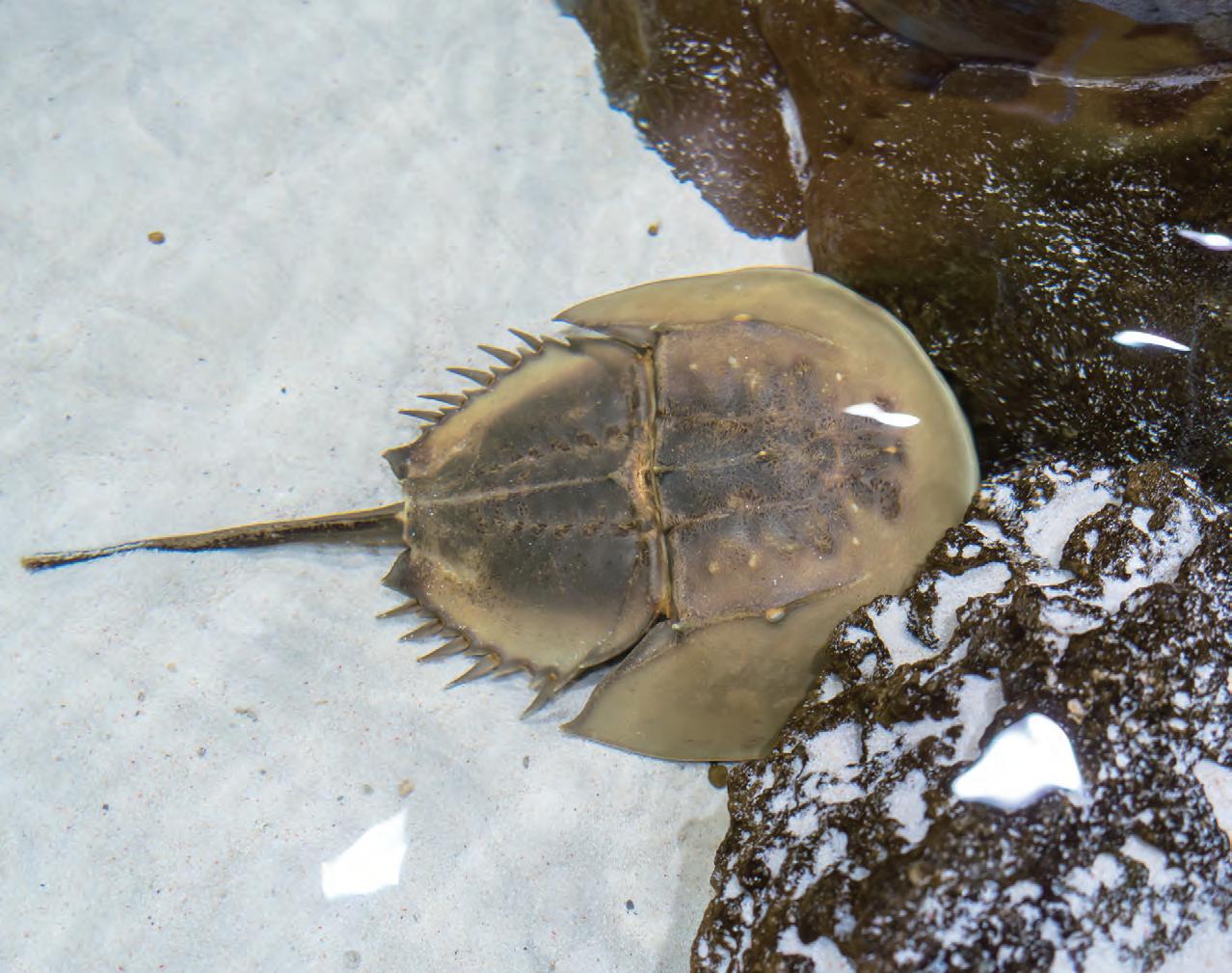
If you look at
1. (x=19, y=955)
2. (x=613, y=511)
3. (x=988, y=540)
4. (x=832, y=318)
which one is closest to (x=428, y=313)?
(x=613, y=511)

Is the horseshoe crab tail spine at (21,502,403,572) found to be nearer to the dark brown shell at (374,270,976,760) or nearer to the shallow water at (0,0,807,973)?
the dark brown shell at (374,270,976,760)

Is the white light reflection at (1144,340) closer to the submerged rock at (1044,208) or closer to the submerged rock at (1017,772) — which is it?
the submerged rock at (1044,208)

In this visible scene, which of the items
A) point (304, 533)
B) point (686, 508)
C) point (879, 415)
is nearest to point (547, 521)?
point (686, 508)

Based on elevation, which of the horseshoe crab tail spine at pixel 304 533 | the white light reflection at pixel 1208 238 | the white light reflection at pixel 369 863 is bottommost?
the white light reflection at pixel 369 863

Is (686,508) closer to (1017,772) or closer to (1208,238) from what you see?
(1017,772)

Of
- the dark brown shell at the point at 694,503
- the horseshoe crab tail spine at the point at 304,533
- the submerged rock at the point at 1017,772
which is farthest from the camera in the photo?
the horseshoe crab tail spine at the point at 304,533

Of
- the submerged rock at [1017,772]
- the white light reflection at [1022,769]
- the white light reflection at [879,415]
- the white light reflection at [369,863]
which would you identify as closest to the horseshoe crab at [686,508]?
the white light reflection at [879,415]

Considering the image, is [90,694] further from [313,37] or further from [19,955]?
[313,37]

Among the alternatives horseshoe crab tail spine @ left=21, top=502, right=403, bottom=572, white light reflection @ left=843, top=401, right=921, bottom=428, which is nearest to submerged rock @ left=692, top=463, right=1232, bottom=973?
white light reflection @ left=843, top=401, right=921, bottom=428
